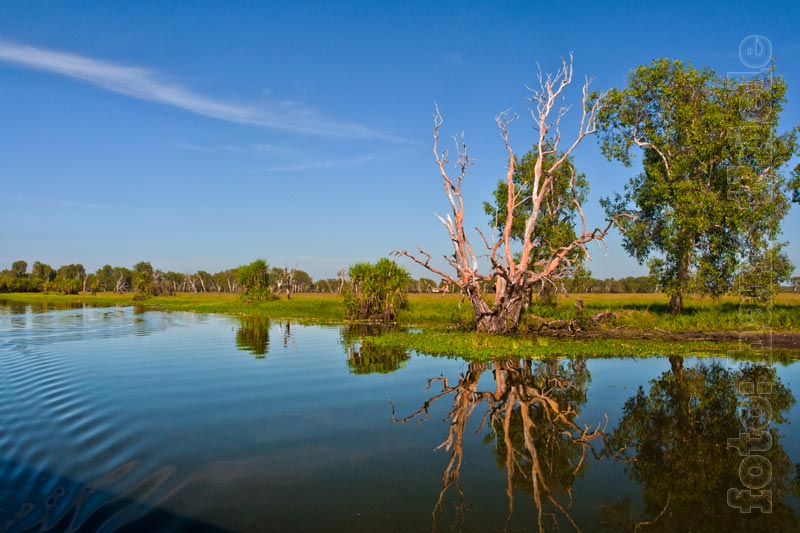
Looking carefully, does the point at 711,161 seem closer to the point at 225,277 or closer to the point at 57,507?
the point at 57,507

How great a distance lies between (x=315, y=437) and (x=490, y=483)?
3.53 meters

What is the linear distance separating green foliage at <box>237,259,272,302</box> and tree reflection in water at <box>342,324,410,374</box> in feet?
105

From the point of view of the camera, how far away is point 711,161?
27.9m

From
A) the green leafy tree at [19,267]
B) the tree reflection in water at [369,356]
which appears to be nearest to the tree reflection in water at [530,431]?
the tree reflection in water at [369,356]

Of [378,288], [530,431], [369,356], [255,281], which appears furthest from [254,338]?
[255,281]

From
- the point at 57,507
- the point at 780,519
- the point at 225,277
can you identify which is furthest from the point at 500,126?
the point at 225,277

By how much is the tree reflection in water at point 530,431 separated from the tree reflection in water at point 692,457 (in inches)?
27.7

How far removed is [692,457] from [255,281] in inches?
2092

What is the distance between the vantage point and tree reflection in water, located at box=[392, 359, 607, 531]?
7.02m

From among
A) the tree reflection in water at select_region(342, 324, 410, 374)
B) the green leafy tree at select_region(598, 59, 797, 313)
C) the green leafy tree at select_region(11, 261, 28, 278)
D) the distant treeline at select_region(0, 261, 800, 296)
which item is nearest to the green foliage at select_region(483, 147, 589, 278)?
the green leafy tree at select_region(598, 59, 797, 313)

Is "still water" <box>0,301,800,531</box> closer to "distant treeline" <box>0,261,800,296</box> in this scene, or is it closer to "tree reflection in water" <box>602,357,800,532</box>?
"tree reflection in water" <box>602,357,800,532</box>

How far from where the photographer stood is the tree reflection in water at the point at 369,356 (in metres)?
17.3

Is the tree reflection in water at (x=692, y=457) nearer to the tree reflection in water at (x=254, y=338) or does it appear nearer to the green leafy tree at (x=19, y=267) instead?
the tree reflection in water at (x=254, y=338)

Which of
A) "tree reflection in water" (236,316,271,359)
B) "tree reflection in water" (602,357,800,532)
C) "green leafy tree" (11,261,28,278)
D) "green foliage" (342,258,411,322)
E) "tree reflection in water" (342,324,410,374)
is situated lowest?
"tree reflection in water" (602,357,800,532)
